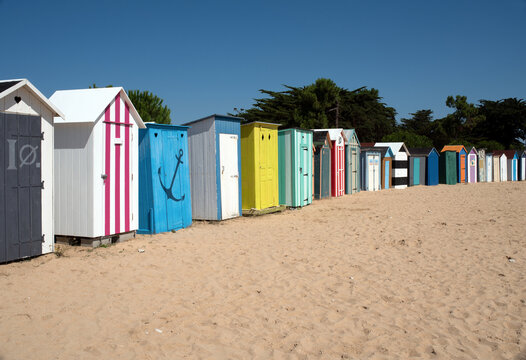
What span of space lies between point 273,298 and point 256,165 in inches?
267

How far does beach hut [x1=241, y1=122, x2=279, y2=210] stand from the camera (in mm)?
11570

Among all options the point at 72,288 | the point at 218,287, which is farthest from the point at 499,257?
the point at 72,288

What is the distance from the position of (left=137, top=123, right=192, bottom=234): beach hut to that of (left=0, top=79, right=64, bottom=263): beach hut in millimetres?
2204

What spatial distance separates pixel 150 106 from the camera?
28.4m

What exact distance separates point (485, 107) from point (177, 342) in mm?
62327

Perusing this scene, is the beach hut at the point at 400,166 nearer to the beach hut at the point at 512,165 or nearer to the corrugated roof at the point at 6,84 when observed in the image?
the beach hut at the point at 512,165

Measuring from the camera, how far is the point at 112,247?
301 inches

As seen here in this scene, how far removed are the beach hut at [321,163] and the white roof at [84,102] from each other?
30.4 ft

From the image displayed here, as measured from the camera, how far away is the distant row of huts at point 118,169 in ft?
20.8

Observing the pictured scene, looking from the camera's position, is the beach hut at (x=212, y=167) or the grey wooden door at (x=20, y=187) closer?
the grey wooden door at (x=20, y=187)

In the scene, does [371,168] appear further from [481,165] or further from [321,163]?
[481,165]

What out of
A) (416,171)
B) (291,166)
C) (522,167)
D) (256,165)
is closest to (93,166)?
(256,165)

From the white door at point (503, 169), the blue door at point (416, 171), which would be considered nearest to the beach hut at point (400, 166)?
the blue door at point (416, 171)

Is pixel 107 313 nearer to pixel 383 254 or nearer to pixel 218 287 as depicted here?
A: pixel 218 287
